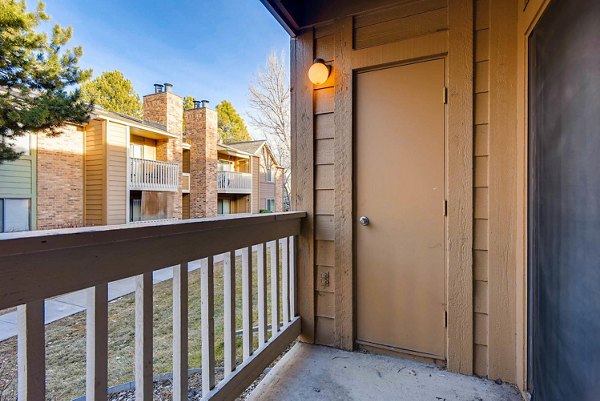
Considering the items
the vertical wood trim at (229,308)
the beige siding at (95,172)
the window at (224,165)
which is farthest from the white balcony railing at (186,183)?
the vertical wood trim at (229,308)

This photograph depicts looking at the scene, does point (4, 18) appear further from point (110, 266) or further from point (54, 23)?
point (110, 266)

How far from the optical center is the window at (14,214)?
586 cm

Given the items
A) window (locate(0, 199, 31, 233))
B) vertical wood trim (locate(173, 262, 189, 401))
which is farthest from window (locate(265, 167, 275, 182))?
vertical wood trim (locate(173, 262, 189, 401))

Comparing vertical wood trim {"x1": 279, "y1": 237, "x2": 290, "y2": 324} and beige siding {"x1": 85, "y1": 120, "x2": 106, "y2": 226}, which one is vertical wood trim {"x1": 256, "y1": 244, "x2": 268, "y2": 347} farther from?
beige siding {"x1": 85, "y1": 120, "x2": 106, "y2": 226}

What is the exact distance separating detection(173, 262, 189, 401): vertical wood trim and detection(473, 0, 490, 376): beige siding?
5.10 ft

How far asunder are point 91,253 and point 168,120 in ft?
33.3

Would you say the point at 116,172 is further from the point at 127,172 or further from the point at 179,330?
the point at 179,330

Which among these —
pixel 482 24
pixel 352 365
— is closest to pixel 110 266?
pixel 352 365

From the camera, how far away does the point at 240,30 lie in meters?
9.53

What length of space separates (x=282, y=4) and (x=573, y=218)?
1921mm

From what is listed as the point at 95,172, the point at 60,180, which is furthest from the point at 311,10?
the point at 95,172

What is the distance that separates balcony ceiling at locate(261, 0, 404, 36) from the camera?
194cm

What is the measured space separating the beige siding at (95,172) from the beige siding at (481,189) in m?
8.44

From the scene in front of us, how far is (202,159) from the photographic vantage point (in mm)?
11250
